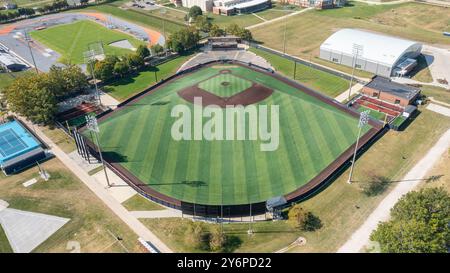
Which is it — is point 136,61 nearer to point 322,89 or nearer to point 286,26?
point 322,89

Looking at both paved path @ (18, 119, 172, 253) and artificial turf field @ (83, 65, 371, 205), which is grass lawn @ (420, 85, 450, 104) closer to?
artificial turf field @ (83, 65, 371, 205)

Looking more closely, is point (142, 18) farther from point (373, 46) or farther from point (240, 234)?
point (240, 234)

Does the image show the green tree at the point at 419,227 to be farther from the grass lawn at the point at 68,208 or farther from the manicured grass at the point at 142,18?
the manicured grass at the point at 142,18

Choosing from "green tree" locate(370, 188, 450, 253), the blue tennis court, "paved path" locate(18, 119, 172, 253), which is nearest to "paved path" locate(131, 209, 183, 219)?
"paved path" locate(18, 119, 172, 253)

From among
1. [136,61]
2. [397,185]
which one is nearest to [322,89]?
[397,185]

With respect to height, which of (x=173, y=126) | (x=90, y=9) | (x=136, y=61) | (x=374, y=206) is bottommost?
(x=374, y=206)
